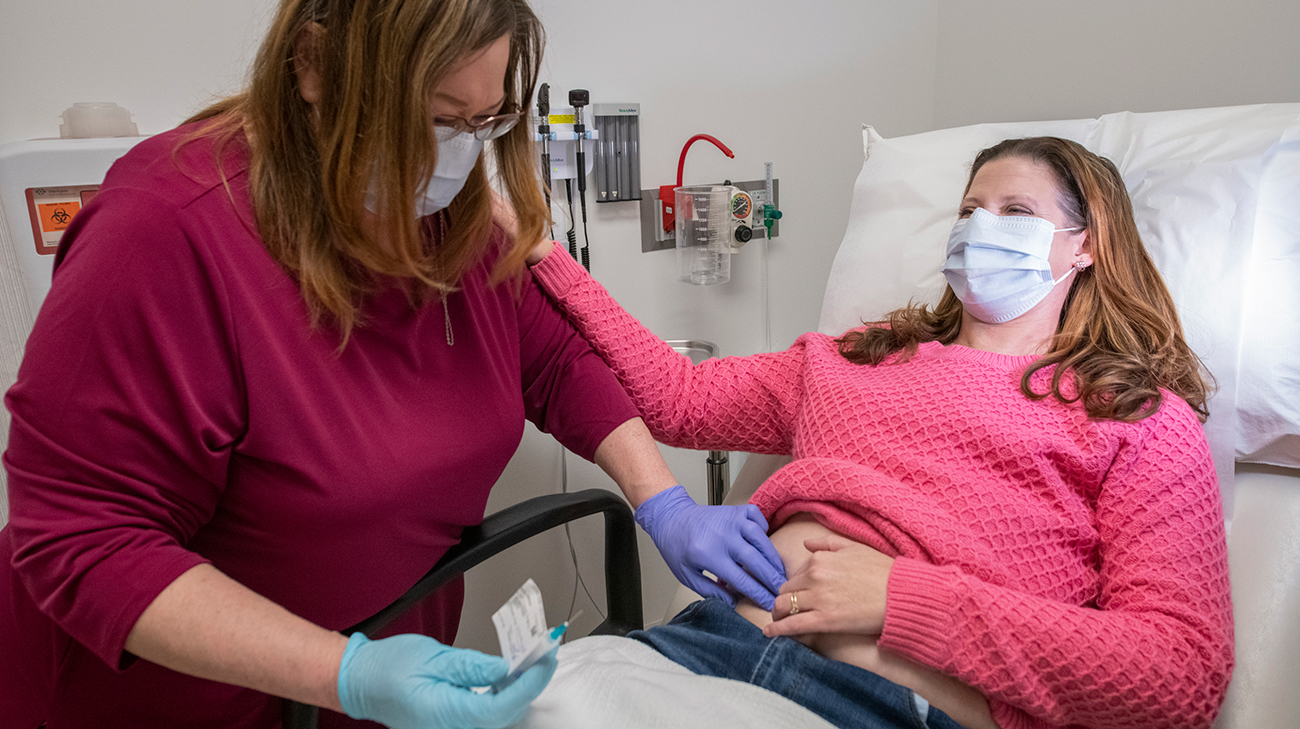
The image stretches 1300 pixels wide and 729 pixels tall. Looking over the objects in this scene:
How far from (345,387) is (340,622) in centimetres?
31

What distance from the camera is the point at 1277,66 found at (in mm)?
1560

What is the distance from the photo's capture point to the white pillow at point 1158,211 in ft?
4.17

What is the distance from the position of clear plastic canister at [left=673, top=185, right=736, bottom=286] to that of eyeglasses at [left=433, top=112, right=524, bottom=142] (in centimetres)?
96

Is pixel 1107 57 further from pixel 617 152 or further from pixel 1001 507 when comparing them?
pixel 1001 507

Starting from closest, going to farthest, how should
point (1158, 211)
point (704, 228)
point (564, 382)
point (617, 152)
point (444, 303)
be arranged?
point (444, 303), point (564, 382), point (1158, 211), point (617, 152), point (704, 228)

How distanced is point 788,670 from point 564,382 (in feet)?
1.80

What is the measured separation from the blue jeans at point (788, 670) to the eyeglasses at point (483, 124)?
664 mm

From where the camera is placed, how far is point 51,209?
116 cm

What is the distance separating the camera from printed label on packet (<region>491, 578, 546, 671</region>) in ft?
2.28

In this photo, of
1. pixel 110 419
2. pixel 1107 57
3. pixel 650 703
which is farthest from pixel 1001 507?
pixel 1107 57

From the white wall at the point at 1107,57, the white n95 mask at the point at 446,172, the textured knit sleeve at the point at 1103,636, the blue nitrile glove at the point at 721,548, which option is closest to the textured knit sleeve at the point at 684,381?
the blue nitrile glove at the point at 721,548

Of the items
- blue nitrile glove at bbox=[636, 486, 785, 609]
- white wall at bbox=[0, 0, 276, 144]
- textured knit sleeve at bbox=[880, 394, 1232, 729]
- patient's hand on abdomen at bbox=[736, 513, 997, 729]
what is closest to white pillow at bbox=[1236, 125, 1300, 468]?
textured knit sleeve at bbox=[880, 394, 1232, 729]

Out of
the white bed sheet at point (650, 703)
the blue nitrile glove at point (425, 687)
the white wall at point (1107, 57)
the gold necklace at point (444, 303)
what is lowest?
the white bed sheet at point (650, 703)

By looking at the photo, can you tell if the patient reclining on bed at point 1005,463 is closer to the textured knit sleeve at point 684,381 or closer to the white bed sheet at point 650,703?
the textured knit sleeve at point 684,381
